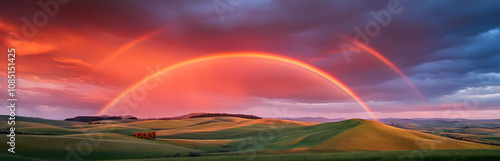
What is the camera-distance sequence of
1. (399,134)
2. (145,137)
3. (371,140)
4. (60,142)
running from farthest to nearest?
(145,137) < (399,134) < (371,140) < (60,142)

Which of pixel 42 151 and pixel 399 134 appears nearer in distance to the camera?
pixel 42 151

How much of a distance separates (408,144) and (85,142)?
200 ft

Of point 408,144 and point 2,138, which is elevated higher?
point 2,138

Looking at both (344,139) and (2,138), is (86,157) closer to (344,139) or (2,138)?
(2,138)

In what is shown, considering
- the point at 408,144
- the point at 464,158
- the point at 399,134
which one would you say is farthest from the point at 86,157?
the point at 399,134

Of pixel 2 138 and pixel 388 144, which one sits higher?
pixel 2 138

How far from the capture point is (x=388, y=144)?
54031 millimetres

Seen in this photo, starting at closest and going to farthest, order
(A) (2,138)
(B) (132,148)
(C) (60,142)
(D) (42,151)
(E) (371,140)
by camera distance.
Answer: (D) (42,151) → (A) (2,138) → (C) (60,142) → (B) (132,148) → (E) (371,140)

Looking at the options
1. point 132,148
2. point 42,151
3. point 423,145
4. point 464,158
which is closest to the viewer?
point 464,158

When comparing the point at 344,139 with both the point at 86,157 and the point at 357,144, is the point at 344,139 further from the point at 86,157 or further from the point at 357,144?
the point at 86,157

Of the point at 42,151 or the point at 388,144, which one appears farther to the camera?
the point at 388,144

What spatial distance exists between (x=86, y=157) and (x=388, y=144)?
175 ft

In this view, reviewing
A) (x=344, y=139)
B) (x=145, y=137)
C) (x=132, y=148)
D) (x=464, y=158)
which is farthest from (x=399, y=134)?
(x=145, y=137)

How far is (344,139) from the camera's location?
58.2m
